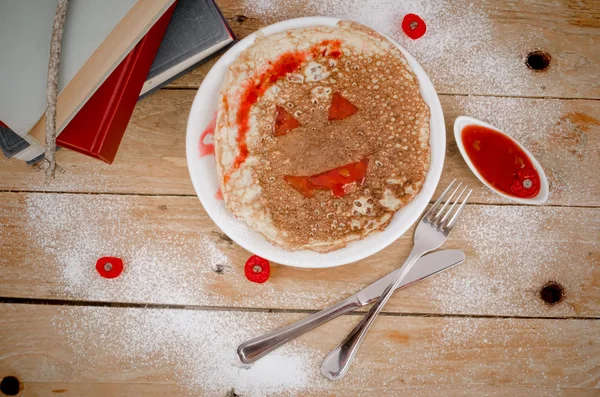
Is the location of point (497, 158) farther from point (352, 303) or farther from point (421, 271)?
point (352, 303)

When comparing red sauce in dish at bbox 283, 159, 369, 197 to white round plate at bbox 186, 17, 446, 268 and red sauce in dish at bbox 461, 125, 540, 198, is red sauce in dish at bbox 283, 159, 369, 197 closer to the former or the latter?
white round plate at bbox 186, 17, 446, 268

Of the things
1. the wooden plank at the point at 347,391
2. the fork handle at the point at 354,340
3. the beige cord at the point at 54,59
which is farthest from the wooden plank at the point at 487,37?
the wooden plank at the point at 347,391

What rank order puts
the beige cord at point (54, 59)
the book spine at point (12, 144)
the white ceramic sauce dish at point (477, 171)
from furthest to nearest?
the white ceramic sauce dish at point (477, 171) < the book spine at point (12, 144) < the beige cord at point (54, 59)

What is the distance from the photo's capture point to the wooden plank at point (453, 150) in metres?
1.25

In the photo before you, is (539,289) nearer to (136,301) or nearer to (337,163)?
(337,163)

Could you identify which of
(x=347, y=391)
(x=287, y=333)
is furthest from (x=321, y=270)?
(x=347, y=391)

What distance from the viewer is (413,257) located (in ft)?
3.94

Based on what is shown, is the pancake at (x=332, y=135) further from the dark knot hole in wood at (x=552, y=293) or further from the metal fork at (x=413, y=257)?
the dark knot hole in wood at (x=552, y=293)

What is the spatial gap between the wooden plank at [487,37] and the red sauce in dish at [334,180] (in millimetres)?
363

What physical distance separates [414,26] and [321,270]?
0.70m

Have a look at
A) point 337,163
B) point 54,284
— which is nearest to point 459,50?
point 337,163

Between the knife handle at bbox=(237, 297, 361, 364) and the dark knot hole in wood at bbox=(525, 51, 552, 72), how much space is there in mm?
799

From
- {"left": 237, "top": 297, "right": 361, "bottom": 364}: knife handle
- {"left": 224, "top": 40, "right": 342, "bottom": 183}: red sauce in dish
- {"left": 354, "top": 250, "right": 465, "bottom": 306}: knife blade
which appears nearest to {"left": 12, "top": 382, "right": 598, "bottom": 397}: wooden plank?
{"left": 237, "top": 297, "right": 361, "bottom": 364}: knife handle

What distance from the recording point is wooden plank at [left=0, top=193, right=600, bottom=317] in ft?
4.13
